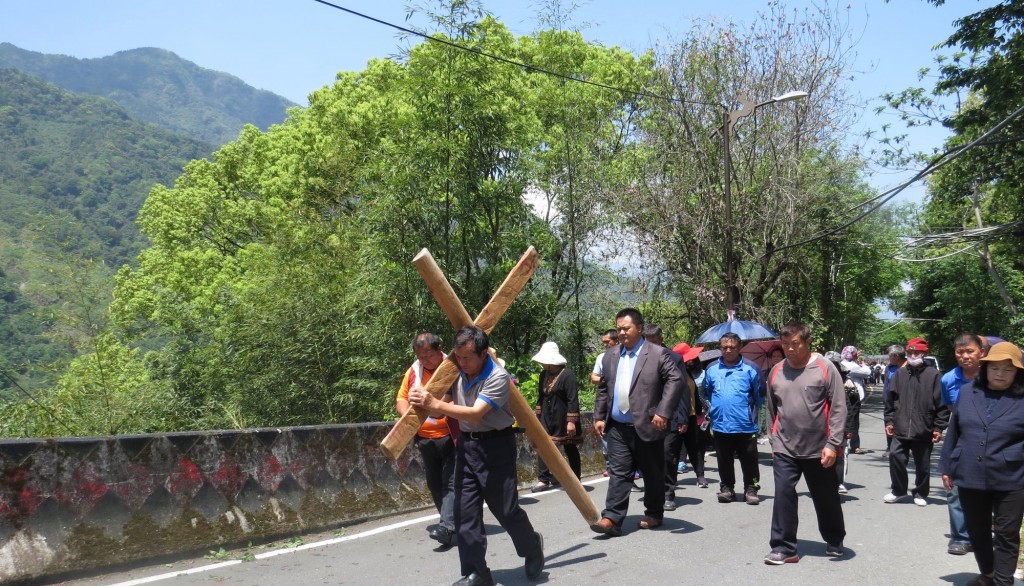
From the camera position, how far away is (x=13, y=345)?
22.1 metres

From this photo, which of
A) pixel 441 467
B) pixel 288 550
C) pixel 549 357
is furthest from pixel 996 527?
pixel 288 550

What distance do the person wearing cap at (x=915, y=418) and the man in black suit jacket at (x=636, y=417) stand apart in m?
3.38

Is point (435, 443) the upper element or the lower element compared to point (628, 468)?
upper

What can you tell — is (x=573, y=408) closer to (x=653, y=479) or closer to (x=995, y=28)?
(x=653, y=479)

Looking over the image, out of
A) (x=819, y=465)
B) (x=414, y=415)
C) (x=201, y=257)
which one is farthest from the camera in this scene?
(x=201, y=257)

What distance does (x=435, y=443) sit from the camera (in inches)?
288

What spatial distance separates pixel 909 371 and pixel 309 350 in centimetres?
986

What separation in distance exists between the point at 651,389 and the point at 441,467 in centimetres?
197

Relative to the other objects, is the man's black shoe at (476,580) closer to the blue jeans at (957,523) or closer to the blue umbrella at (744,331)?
the blue jeans at (957,523)

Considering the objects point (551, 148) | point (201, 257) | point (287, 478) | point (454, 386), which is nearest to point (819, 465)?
point (454, 386)

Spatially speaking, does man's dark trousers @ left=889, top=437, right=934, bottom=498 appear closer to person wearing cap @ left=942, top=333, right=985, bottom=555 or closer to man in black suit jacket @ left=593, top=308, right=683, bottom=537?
person wearing cap @ left=942, top=333, right=985, bottom=555

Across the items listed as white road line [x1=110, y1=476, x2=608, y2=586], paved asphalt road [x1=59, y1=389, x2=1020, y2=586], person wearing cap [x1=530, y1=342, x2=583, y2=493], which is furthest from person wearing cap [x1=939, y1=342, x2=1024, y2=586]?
white road line [x1=110, y1=476, x2=608, y2=586]

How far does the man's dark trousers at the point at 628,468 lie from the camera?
7473 millimetres

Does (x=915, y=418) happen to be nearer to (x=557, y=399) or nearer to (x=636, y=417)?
(x=636, y=417)
